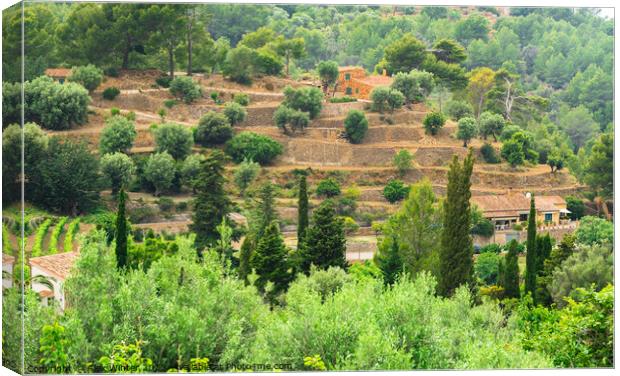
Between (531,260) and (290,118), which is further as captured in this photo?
(290,118)

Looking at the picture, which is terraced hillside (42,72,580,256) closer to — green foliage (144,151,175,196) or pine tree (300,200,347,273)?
green foliage (144,151,175,196)

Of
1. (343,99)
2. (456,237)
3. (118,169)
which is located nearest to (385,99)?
(343,99)

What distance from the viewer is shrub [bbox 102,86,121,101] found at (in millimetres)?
16469

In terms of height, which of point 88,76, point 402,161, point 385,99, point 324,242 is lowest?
point 324,242

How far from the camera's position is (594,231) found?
1648 centimetres

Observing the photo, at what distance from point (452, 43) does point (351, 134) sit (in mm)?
2025

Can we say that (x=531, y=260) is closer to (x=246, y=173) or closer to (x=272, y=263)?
(x=272, y=263)

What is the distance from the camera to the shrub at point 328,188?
16547mm

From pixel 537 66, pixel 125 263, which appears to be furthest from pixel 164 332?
pixel 537 66

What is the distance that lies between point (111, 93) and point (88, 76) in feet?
1.24

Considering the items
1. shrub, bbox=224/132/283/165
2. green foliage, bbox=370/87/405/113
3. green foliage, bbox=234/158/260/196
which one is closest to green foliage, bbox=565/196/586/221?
green foliage, bbox=370/87/405/113

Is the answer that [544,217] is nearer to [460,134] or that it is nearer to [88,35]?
[460,134]

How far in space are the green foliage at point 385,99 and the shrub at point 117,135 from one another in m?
3.44

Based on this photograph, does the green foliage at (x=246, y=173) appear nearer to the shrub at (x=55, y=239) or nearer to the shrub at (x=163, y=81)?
the shrub at (x=163, y=81)
